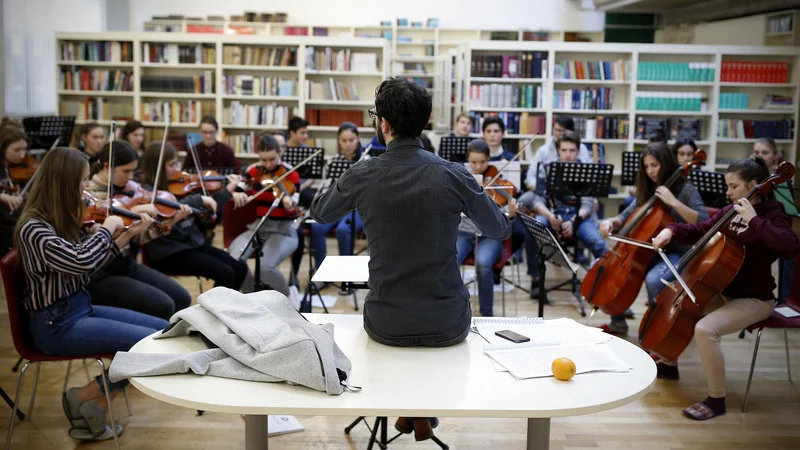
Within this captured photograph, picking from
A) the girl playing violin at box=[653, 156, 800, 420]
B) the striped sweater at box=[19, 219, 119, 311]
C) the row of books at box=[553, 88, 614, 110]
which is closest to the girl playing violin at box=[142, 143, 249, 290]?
the striped sweater at box=[19, 219, 119, 311]

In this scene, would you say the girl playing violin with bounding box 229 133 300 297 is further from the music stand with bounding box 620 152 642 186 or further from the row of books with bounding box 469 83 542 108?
the row of books with bounding box 469 83 542 108

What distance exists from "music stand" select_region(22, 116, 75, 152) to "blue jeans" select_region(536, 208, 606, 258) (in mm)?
3792

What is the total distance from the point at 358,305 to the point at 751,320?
2.55m

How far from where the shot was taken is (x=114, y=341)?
2.79 m

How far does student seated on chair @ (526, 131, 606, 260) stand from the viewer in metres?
5.33

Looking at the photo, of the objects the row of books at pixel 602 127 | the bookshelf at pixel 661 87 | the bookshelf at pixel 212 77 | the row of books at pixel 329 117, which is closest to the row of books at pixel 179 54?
→ the bookshelf at pixel 212 77

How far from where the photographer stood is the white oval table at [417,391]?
1688mm

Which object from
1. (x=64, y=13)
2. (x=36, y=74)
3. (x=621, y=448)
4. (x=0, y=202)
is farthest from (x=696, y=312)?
(x=64, y=13)

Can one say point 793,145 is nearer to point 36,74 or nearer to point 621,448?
point 621,448

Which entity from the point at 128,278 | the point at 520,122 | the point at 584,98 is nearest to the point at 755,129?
the point at 584,98

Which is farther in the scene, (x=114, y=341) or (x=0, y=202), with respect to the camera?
(x=0, y=202)

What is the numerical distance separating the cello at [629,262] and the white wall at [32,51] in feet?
19.4

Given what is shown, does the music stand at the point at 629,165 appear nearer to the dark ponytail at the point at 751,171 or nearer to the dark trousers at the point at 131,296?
the dark ponytail at the point at 751,171

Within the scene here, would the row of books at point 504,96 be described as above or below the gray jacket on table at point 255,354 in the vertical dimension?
above
